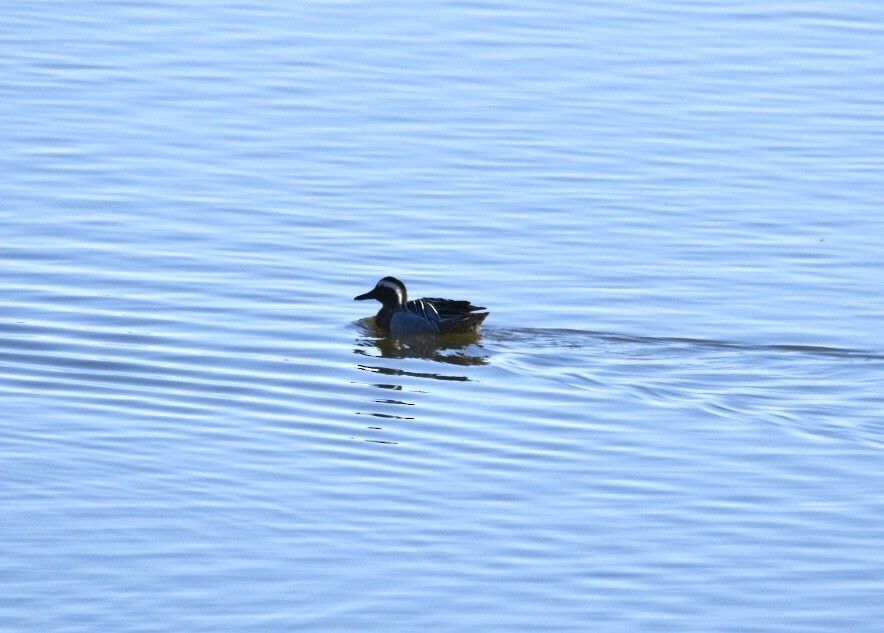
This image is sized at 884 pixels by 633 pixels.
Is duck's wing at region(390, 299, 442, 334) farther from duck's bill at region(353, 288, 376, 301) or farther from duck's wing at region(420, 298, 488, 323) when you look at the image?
duck's bill at region(353, 288, 376, 301)

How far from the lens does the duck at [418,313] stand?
13871 millimetres

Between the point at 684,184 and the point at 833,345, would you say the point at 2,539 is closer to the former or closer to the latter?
the point at 833,345

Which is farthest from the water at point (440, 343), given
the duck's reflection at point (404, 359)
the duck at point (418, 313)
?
the duck at point (418, 313)

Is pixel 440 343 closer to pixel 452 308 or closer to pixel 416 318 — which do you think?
pixel 416 318

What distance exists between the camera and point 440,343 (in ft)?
46.7

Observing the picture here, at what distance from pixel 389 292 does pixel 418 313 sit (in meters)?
0.30

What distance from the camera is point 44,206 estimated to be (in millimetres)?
16750

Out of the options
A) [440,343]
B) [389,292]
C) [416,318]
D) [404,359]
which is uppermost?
[389,292]

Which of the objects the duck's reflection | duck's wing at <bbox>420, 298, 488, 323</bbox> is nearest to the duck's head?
the duck's reflection

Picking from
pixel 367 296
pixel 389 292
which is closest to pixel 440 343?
pixel 389 292

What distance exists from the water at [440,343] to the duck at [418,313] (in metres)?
0.16

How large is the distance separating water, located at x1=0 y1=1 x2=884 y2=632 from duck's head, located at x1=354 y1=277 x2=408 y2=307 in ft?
0.93

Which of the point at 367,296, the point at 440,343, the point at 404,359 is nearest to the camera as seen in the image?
the point at 404,359

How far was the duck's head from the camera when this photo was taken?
14320 mm
